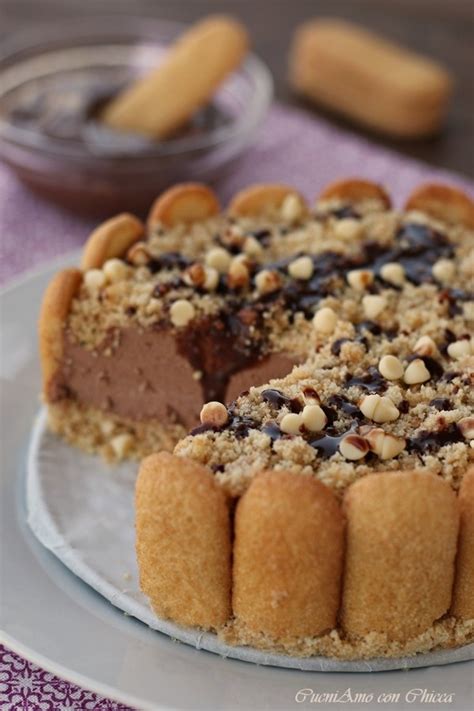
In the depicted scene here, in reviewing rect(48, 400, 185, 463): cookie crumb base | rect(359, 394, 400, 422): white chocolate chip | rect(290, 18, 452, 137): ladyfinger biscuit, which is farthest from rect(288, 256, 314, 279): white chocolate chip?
rect(290, 18, 452, 137): ladyfinger biscuit

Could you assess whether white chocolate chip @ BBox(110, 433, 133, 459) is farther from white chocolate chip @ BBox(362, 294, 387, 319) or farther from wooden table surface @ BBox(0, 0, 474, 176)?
wooden table surface @ BBox(0, 0, 474, 176)

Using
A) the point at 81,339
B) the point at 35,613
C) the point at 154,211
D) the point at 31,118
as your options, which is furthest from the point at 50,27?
the point at 35,613

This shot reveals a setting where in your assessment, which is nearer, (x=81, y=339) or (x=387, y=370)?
(x=387, y=370)

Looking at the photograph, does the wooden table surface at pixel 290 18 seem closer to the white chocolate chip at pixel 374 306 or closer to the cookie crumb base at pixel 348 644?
the white chocolate chip at pixel 374 306

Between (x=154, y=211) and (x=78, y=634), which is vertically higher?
(x=154, y=211)

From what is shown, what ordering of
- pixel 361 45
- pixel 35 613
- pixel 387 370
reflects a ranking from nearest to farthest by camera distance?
A: pixel 35 613
pixel 387 370
pixel 361 45

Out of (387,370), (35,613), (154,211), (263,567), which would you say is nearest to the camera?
(263,567)

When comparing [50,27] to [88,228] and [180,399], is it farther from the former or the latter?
[180,399]

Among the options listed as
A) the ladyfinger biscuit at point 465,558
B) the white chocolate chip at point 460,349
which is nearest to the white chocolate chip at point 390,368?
the white chocolate chip at point 460,349
